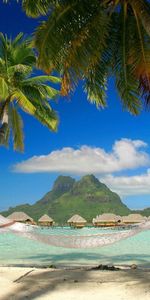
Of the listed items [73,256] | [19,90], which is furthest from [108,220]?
[19,90]

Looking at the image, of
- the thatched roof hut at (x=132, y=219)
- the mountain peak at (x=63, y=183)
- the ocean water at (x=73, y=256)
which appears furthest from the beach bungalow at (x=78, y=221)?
the mountain peak at (x=63, y=183)

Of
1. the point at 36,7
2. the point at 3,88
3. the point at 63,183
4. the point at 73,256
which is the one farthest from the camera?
the point at 63,183

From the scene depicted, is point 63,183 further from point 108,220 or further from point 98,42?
point 98,42

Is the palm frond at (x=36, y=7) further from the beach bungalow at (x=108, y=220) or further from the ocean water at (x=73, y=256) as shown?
the beach bungalow at (x=108, y=220)

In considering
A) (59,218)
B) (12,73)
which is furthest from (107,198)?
(12,73)

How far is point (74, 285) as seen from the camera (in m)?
6.60

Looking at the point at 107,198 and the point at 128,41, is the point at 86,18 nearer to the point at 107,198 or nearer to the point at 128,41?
the point at 128,41

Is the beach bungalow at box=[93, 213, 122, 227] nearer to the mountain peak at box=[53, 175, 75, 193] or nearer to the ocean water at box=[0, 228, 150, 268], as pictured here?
the ocean water at box=[0, 228, 150, 268]

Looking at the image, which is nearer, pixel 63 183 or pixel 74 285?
pixel 74 285

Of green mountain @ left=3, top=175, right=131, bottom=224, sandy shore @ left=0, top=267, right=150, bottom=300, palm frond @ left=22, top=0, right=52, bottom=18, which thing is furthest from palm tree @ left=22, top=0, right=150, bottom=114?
green mountain @ left=3, top=175, right=131, bottom=224

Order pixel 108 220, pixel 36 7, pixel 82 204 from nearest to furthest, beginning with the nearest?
pixel 36 7 → pixel 108 220 → pixel 82 204

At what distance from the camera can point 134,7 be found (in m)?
6.71

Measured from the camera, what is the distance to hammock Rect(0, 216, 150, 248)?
23.8 ft

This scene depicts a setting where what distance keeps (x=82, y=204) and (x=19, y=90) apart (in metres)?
123
